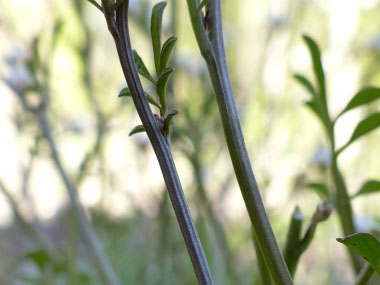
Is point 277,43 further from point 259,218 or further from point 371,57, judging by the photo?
point 259,218

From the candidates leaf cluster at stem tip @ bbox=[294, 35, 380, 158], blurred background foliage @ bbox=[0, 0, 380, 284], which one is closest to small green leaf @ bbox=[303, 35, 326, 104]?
leaf cluster at stem tip @ bbox=[294, 35, 380, 158]

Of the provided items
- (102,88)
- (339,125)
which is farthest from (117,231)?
(339,125)

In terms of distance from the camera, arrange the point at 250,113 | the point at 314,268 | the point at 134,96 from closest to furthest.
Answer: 1. the point at 134,96
2. the point at 250,113
3. the point at 314,268

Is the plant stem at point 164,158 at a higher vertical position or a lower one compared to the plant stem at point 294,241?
higher

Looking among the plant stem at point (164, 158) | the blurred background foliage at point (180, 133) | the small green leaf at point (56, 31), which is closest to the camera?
the plant stem at point (164, 158)

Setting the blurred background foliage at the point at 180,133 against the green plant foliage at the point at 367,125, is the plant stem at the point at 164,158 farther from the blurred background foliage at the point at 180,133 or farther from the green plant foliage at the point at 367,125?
the blurred background foliage at the point at 180,133

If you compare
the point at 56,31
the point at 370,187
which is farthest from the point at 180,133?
the point at 370,187

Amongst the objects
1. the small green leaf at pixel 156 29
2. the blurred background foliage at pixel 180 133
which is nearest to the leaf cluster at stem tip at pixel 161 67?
the small green leaf at pixel 156 29
